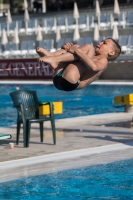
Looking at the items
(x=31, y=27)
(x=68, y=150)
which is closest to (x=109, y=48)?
(x=68, y=150)

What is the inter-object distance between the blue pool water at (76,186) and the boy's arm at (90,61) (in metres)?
1.60

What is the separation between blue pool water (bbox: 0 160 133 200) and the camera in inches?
285

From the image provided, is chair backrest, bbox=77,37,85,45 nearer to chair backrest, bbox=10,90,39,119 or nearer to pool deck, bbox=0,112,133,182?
pool deck, bbox=0,112,133,182

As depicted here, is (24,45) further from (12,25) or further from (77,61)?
(77,61)

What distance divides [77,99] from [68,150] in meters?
13.0

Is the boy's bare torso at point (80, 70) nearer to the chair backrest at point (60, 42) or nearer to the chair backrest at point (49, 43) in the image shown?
the chair backrest at point (60, 42)

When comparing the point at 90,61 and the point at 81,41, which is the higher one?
the point at 90,61

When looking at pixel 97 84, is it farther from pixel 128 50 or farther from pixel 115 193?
pixel 115 193

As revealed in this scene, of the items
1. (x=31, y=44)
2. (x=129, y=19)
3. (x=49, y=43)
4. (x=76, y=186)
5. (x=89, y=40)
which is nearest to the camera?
(x=76, y=186)

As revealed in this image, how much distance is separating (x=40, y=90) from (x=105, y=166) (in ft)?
61.3

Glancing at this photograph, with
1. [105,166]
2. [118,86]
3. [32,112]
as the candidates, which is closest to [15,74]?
[118,86]

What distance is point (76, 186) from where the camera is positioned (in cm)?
773

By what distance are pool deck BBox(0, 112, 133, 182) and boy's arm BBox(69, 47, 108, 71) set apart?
201cm

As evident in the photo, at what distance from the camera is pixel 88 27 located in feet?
126
